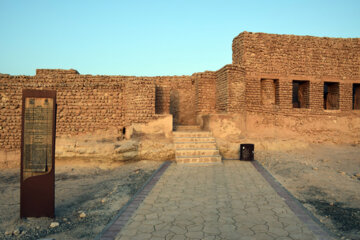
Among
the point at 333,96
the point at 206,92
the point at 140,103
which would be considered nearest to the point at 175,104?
the point at 206,92

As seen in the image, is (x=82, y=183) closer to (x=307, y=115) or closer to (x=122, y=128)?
(x=122, y=128)

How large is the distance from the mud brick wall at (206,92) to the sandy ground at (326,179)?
3271mm

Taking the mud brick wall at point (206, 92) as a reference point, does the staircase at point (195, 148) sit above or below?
below

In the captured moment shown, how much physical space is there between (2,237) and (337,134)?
1309cm

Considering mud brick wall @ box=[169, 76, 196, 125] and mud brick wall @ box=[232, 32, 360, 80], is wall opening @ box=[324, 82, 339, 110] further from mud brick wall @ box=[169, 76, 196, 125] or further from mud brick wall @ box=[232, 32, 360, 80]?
mud brick wall @ box=[169, 76, 196, 125]

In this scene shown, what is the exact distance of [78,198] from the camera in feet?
19.3

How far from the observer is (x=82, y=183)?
7.44 m

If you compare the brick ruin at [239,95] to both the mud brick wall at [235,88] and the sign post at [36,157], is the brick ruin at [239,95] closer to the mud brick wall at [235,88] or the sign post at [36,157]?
the mud brick wall at [235,88]

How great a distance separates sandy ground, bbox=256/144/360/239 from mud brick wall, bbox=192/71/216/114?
3.27 m

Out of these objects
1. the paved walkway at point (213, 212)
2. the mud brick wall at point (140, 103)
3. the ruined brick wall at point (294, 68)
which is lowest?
the paved walkway at point (213, 212)

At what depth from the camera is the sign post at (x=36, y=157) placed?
438cm

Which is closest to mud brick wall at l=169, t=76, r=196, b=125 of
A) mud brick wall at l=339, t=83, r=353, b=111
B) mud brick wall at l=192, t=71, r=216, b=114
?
mud brick wall at l=192, t=71, r=216, b=114

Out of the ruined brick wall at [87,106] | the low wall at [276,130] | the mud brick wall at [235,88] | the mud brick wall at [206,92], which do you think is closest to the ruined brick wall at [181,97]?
the mud brick wall at [206,92]

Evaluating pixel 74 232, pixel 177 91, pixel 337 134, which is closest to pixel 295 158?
pixel 337 134
